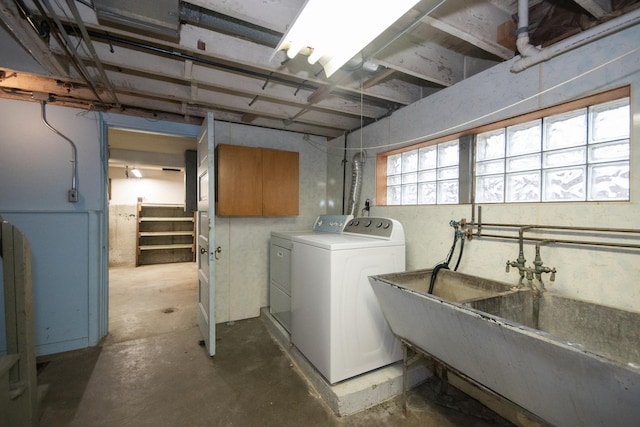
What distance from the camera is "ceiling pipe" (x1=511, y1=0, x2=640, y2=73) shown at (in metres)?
1.26

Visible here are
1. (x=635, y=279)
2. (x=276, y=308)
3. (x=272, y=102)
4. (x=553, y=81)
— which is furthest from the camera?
(x=276, y=308)

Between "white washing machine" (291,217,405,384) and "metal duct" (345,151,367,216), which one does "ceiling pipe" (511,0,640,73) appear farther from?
"metal duct" (345,151,367,216)

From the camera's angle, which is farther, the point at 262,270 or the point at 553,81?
the point at 262,270

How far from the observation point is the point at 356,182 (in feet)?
9.62

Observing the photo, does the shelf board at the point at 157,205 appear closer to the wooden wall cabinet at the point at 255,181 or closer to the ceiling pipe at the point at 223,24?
the wooden wall cabinet at the point at 255,181

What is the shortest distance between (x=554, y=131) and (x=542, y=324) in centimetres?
114

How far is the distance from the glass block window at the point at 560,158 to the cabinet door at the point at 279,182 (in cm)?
188

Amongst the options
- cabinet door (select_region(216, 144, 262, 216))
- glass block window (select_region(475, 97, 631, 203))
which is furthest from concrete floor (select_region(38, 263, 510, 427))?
glass block window (select_region(475, 97, 631, 203))

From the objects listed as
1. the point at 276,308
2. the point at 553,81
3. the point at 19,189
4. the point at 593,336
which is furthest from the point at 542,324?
the point at 19,189

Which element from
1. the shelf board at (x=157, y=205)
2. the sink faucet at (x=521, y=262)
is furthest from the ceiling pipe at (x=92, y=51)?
the shelf board at (x=157, y=205)

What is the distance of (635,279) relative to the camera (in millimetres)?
1270

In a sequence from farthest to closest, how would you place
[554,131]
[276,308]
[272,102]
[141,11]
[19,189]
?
[276,308] < [272,102] < [19,189] < [554,131] < [141,11]

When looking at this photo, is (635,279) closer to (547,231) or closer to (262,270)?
(547,231)

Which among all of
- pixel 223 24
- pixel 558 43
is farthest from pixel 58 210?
pixel 558 43
